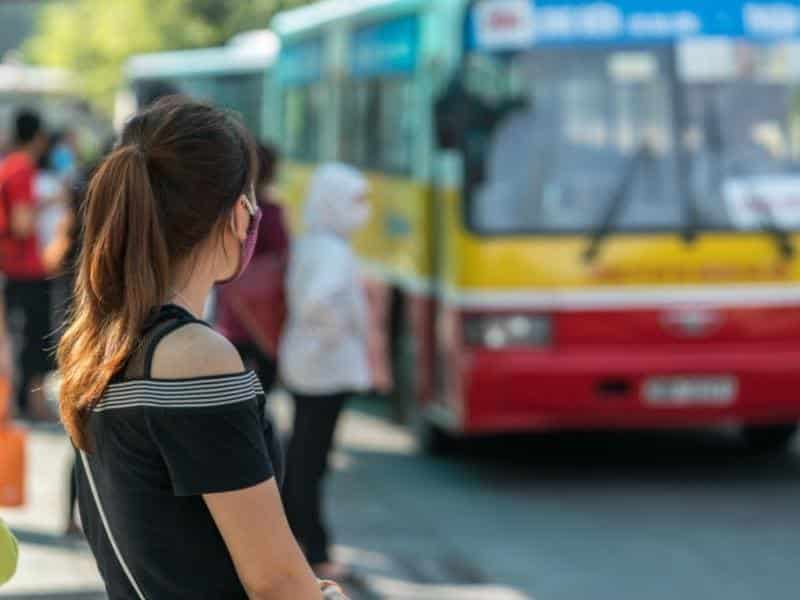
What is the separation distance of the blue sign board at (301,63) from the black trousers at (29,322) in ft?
10.8

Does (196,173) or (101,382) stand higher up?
(196,173)

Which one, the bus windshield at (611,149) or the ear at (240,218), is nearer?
the ear at (240,218)

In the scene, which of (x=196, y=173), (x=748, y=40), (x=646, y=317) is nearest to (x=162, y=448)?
(x=196, y=173)

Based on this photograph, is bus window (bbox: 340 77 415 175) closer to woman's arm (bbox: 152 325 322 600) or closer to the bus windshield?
the bus windshield

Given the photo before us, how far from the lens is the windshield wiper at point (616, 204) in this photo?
10273 millimetres

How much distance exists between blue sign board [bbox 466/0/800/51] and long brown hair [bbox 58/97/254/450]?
774 cm

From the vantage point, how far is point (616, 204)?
10367 mm

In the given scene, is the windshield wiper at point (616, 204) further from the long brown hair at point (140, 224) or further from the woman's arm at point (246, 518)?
the woman's arm at point (246, 518)

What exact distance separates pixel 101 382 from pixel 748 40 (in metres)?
8.44

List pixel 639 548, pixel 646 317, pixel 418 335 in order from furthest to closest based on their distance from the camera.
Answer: pixel 418 335 < pixel 646 317 < pixel 639 548

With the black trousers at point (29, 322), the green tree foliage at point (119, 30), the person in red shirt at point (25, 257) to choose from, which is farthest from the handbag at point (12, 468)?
the green tree foliage at point (119, 30)

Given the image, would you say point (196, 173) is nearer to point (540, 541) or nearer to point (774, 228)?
point (540, 541)

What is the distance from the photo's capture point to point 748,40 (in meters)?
10.7

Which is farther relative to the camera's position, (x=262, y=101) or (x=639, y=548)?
(x=262, y=101)
